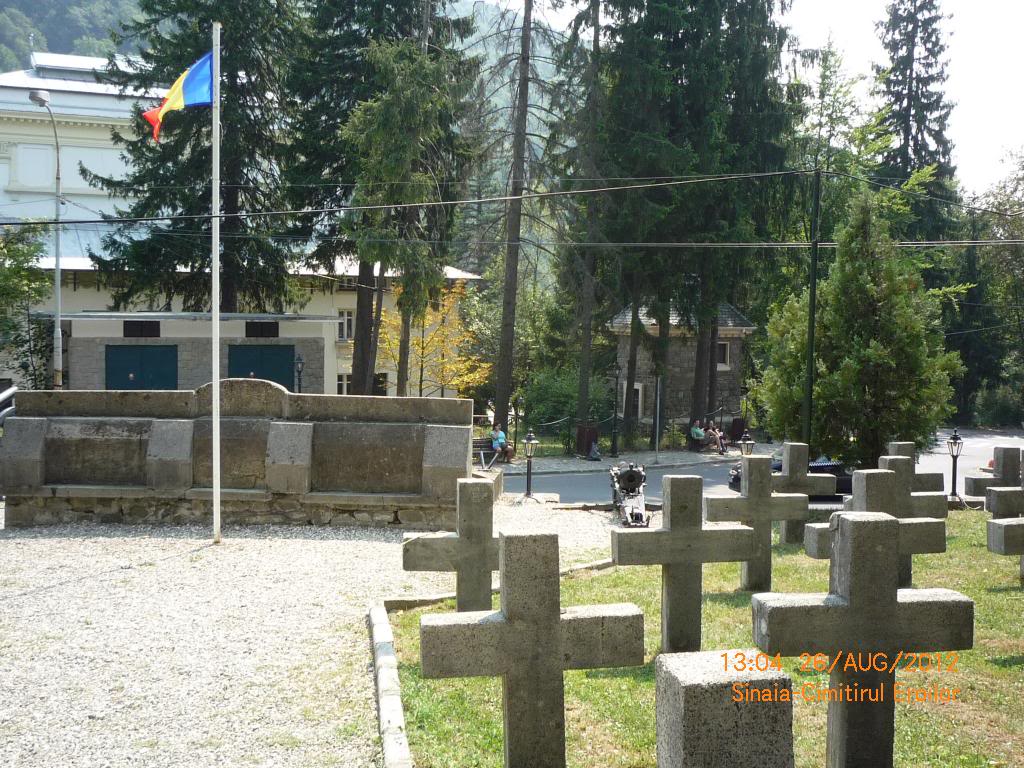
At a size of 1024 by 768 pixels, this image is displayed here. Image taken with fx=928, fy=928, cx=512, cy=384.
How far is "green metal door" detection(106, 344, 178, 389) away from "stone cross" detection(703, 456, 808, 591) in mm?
25178

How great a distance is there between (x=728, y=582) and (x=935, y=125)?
143ft

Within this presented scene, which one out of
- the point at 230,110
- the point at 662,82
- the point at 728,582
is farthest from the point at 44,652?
the point at 662,82

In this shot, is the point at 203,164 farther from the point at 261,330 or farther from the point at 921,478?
the point at 921,478

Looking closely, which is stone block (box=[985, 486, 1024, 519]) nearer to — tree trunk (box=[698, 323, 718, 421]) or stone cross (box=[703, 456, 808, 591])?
stone cross (box=[703, 456, 808, 591])

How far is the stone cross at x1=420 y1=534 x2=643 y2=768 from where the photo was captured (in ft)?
13.0

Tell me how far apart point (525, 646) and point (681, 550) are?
271 centimetres

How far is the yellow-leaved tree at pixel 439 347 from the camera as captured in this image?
3494 cm

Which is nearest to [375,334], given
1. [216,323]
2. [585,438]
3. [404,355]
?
[404,355]

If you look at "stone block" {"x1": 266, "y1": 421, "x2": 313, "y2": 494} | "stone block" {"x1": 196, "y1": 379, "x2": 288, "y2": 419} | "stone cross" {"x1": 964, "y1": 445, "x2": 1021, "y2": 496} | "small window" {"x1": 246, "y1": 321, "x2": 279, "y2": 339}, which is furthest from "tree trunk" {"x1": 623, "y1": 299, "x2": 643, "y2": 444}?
"stone cross" {"x1": 964, "y1": 445, "x2": 1021, "y2": 496}

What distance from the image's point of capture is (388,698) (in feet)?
18.7

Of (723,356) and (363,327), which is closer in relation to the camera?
(363,327)

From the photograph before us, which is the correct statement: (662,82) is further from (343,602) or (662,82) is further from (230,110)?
(343,602)

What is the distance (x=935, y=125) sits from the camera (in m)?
46.1

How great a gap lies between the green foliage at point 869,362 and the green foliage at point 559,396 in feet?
55.1
